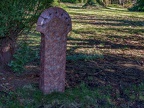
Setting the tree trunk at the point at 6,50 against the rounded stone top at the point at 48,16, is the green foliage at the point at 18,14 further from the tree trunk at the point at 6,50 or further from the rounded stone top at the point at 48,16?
the rounded stone top at the point at 48,16

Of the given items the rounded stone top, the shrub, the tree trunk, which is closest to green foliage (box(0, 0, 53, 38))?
the shrub

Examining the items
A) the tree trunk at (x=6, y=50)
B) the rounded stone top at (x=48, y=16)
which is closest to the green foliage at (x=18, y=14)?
the tree trunk at (x=6, y=50)

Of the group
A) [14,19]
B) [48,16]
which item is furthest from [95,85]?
[14,19]

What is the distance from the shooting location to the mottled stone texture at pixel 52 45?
5.18 meters

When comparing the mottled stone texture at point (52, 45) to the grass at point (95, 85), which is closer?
the mottled stone texture at point (52, 45)

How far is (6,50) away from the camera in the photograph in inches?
241

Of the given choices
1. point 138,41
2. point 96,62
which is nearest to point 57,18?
point 96,62

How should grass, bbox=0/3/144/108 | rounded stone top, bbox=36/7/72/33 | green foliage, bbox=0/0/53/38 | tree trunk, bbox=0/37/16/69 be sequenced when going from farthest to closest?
tree trunk, bbox=0/37/16/69
green foliage, bbox=0/0/53/38
grass, bbox=0/3/144/108
rounded stone top, bbox=36/7/72/33

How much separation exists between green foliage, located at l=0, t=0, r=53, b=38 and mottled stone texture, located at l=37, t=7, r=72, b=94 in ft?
2.04

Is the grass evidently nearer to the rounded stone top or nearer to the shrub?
the shrub

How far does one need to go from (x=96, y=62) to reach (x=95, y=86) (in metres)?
1.70

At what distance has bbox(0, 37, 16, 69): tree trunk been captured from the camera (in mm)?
6078

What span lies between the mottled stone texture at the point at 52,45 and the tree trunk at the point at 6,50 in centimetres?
103

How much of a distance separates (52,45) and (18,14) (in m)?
0.84
